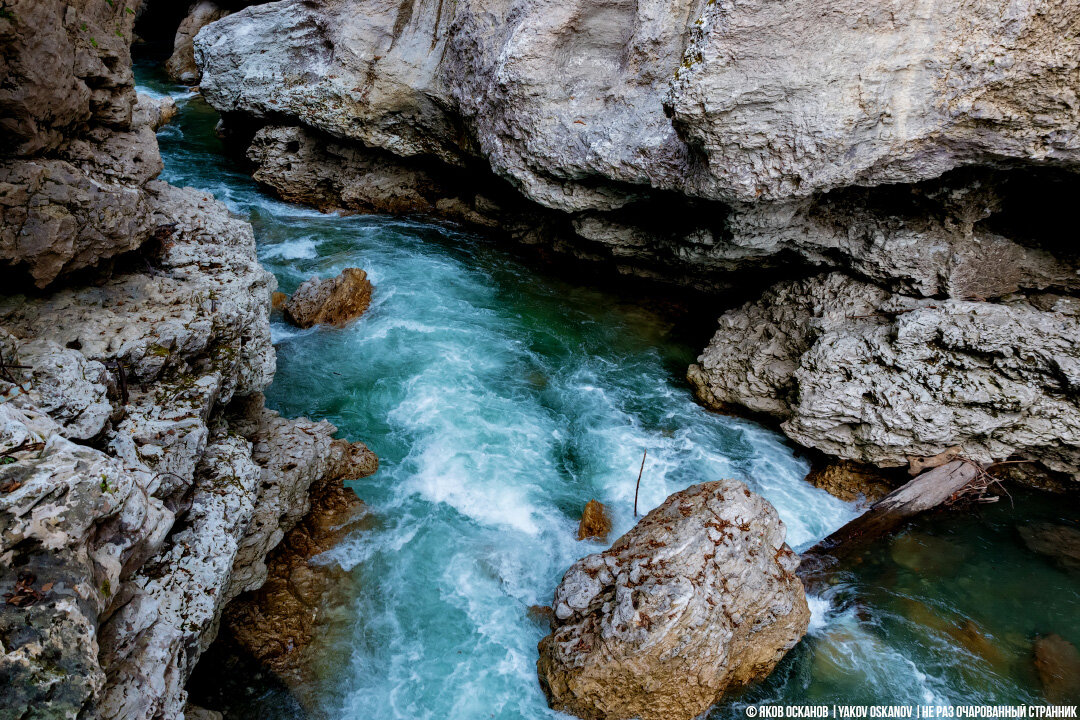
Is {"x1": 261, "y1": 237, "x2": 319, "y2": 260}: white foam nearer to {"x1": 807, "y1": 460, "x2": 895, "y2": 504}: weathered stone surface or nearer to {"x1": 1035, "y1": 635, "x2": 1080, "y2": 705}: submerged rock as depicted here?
{"x1": 807, "y1": 460, "x2": 895, "y2": 504}: weathered stone surface

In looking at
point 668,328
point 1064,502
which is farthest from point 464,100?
point 1064,502

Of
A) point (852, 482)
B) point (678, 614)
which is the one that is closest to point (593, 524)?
point (678, 614)

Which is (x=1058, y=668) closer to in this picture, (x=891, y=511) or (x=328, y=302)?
(x=891, y=511)

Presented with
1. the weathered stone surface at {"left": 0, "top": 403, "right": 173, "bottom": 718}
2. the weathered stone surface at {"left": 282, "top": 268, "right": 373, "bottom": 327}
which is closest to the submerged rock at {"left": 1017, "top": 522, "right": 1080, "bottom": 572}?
the weathered stone surface at {"left": 0, "top": 403, "right": 173, "bottom": 718}

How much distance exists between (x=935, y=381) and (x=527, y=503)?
6618 millimetres

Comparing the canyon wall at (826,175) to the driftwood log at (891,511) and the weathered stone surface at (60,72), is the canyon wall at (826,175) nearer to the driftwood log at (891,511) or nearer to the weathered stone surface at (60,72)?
the driftwood log at (891,511)

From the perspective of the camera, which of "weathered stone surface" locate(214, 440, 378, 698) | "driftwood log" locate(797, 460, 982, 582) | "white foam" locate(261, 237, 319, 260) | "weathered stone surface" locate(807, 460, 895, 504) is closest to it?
"weathered stone surface" locate(214, 440, 378, 698)

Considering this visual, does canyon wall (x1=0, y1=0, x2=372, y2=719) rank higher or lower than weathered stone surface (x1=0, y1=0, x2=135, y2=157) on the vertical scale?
lower

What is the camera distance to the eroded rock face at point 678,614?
19.7 feet

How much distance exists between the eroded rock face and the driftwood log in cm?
153

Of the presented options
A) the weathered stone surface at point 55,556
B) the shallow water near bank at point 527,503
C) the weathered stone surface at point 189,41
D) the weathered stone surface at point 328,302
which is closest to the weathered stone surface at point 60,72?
the weathered stone surface at point 55,556

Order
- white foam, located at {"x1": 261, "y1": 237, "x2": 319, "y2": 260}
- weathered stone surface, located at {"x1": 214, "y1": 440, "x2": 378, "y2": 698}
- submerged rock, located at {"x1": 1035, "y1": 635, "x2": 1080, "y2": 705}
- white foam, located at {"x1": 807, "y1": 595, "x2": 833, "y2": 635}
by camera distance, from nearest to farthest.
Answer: weathered stone surface, located at {"x1": 214, "y1": 440, "x2": 378, "y2": 698} < submerged rock, located at {"x1": 1035, "y1": 635, "x2": 1080, "y2": 705} < white foam, located at {"x1": 807, "y1": 595, "x2": 833, "y2": 635} < white foam, located at {"x1": 261, "y1": 237, "x2": 319, "y2": 260}

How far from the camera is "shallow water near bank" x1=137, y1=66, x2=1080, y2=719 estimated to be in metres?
6.71

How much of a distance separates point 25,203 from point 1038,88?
35.5 ft
